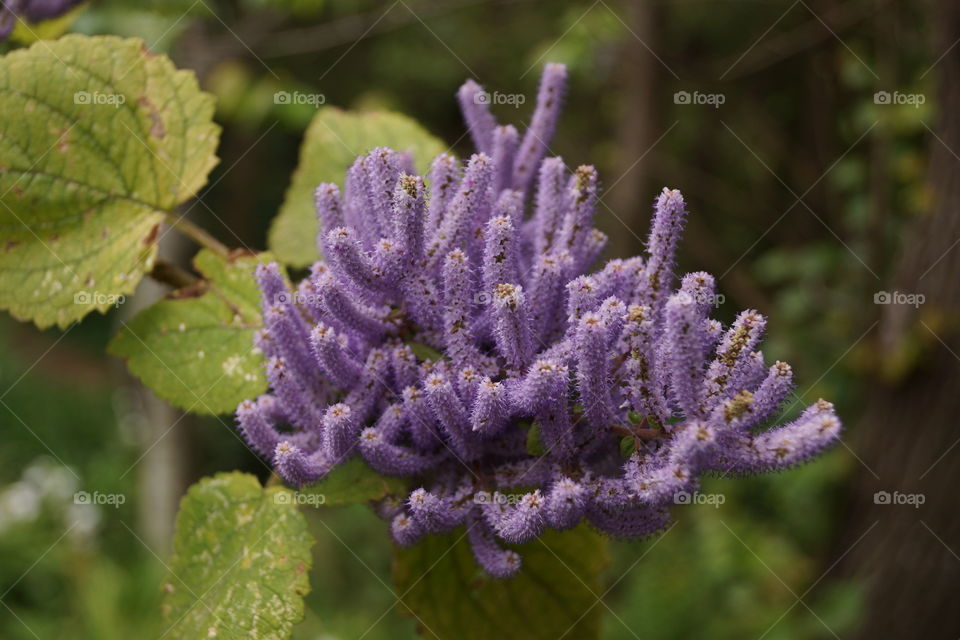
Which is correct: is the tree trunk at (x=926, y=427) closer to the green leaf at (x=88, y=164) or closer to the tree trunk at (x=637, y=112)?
the tree trunk at (x=637, y=112)

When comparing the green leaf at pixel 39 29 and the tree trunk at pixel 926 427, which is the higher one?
the green leaf at pixel 39 29

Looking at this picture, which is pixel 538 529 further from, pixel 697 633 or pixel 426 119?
pixel 426 119

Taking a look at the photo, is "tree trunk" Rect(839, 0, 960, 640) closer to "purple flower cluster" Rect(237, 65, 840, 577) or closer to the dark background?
the dark background

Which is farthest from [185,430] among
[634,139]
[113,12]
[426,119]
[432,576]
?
[426,119]

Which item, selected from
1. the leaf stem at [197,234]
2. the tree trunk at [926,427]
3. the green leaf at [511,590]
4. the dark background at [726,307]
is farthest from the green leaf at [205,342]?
the tree trunk at [926,427]

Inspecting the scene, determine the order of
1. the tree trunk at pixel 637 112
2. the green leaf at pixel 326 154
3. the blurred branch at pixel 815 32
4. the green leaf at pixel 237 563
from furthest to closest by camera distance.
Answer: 1. the tree trunk at pixel 637 112
2. the blurred branch at pixel 815 32
3. the green leaf at pixel 326 154
4. the green leaf at pixel 237 563

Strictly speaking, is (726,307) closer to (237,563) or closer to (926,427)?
(926,427)
